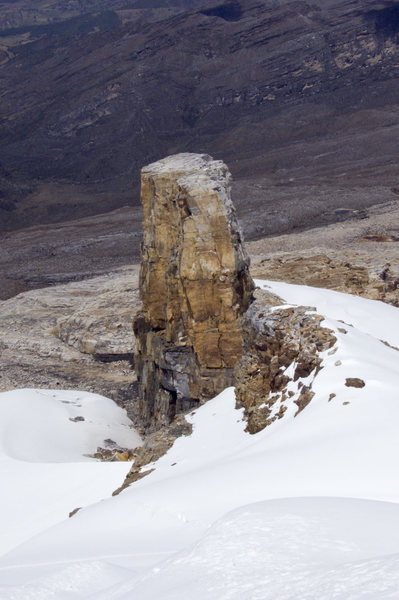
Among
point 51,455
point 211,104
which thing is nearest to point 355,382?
point 51,455

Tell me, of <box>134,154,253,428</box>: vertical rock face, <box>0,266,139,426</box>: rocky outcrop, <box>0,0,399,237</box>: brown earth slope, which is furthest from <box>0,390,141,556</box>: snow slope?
<box>0,0,399,237</box>: brown earth slope

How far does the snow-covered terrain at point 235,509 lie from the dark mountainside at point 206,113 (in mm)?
33000

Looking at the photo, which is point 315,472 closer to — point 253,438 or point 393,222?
point 253,438

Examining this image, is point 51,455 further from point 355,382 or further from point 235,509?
point 235,509

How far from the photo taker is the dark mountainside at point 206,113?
50.5 meters

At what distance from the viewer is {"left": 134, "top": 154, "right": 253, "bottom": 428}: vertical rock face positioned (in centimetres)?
1368

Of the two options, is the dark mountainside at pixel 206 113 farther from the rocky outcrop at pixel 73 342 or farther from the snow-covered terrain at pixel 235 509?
the snow-covered terrain at pixel 235 509

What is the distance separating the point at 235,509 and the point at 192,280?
8.19m

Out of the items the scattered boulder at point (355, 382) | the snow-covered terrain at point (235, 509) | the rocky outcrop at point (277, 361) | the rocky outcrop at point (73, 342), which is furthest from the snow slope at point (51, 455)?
the scattered boulder at point (355, 382)

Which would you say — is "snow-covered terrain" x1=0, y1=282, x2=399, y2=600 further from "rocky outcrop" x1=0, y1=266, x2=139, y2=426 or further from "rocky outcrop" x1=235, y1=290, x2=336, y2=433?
"rocky outcrop" x1=0, y1=266, x2=139, y2=426

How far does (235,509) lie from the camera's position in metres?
5.82

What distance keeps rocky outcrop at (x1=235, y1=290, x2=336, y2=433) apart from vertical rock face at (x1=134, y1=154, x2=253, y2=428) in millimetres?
1261

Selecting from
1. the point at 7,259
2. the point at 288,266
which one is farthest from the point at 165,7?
the point at 288,266

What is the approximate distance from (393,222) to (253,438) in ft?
90.5
